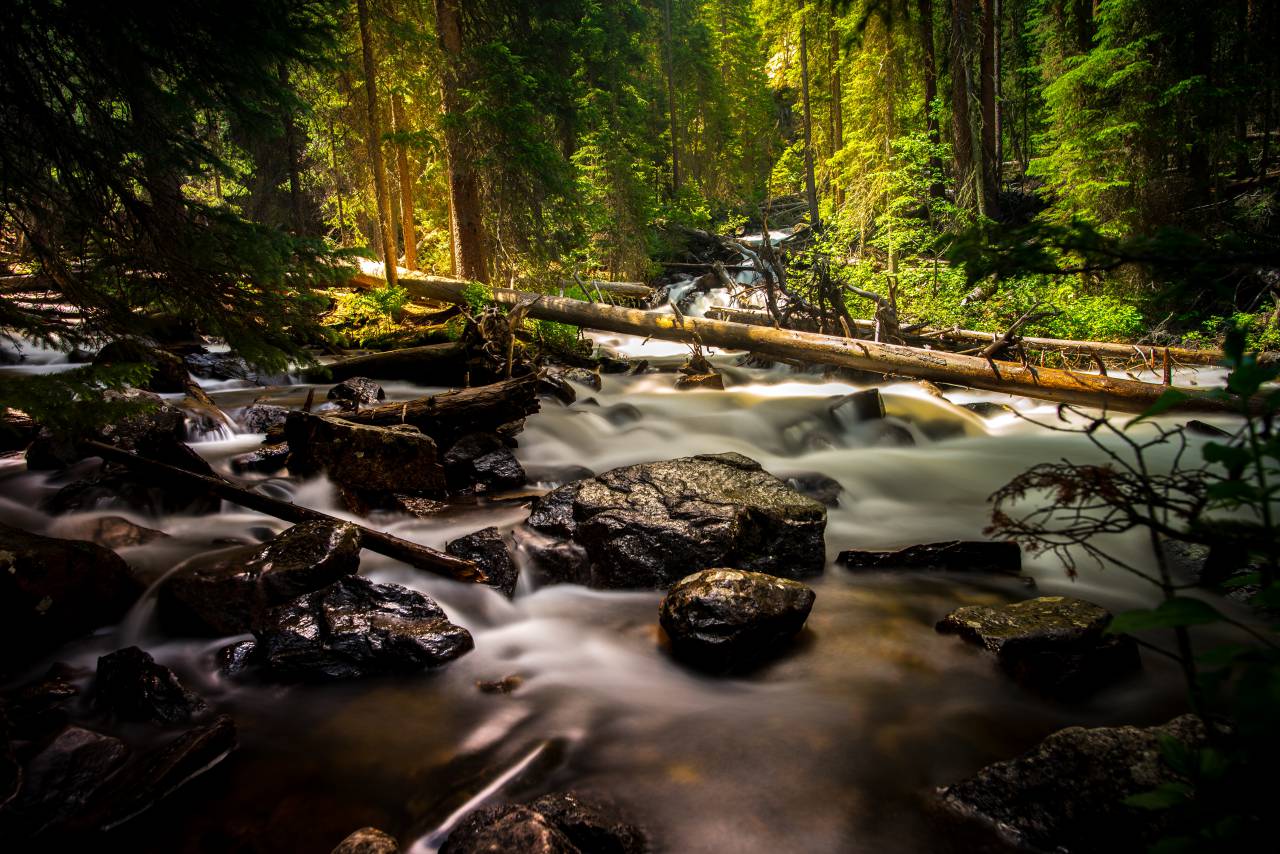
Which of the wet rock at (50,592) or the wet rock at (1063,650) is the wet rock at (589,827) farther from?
the wet rock at (50,592)

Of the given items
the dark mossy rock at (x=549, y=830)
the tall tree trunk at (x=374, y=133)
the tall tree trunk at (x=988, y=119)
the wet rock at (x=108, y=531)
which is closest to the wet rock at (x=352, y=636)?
the dark mossy rock at (x=549, y=830)

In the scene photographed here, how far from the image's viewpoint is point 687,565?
16.9ft

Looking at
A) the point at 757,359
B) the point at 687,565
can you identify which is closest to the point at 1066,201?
the point at 757,359

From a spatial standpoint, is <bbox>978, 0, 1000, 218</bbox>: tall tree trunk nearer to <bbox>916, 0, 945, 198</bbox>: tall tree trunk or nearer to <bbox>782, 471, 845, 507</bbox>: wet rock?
<bbox>916, 0, 945, 198</bbox>: tall tree trunk

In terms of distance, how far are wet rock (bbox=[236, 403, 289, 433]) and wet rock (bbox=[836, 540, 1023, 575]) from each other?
6.91 meters

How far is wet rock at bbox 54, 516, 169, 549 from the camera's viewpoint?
203 inches

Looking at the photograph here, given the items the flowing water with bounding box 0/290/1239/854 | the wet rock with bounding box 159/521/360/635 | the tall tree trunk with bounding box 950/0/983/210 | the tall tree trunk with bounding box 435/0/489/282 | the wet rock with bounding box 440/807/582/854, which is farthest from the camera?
the tall tree trunk with bounding box 950/0/983/210

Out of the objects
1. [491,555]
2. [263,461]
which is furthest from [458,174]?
[491,555]

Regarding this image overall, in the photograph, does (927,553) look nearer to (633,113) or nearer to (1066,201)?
(1066,201)

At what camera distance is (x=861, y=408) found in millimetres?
9602

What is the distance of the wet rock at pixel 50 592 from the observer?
3.82 meters

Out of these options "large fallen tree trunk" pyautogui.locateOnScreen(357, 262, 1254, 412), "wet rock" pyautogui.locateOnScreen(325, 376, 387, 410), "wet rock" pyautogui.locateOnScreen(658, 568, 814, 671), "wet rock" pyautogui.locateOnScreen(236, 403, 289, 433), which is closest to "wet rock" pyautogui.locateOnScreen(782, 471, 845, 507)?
"large fallen tree trunk" pyautogui.locateOnScreen(357, 262, 1254, 412)

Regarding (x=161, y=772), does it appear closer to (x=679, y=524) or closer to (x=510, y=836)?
(x=510, y=836)

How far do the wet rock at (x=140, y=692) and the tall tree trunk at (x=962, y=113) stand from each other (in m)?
15.0
